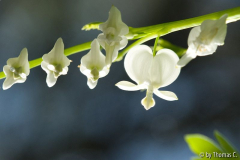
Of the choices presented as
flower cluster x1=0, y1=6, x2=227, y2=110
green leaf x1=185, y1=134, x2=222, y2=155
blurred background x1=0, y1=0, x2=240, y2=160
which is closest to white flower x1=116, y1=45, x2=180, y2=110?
flower cluster x1=0, y1=6, x2=227, y2=110

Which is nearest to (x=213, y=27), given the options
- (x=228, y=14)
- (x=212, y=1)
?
(x=228, y=14)

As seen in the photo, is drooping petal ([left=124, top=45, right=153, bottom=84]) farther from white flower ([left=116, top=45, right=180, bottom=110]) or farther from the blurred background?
the blurred background

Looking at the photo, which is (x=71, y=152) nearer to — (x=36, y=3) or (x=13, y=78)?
(x=36, y=3)

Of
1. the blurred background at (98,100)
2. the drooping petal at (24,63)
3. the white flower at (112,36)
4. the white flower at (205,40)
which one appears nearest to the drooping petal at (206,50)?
the white flower at (205,40)

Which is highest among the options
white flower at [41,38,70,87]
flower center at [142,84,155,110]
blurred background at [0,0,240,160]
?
blurred background at [0,0,240,160]

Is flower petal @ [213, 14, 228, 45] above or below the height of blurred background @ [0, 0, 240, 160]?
below

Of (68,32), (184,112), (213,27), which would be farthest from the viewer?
(184,112)

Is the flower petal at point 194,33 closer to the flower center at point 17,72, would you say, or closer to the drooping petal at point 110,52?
the drooping petal at point 110,52
